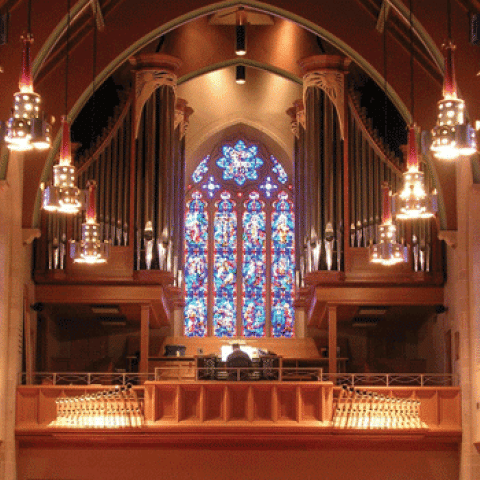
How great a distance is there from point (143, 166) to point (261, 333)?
651 cm

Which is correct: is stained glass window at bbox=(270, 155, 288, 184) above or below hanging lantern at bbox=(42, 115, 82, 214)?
above

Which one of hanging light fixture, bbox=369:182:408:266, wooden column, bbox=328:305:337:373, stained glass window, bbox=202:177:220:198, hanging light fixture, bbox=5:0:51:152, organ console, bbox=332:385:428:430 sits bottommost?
organ console, bbox=332:385:428:430

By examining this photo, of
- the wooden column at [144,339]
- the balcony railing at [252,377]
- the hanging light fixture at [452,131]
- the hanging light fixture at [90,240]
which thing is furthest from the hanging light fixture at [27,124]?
the wooden column at [144,339]

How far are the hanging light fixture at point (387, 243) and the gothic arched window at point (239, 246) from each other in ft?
32.4

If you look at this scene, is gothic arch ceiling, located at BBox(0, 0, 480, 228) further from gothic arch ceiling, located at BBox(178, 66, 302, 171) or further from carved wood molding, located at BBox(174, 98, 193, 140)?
gothic arch ceiling, located at BBox(178, 66, 302, 171)

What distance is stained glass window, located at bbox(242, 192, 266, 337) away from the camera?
32.2 metres

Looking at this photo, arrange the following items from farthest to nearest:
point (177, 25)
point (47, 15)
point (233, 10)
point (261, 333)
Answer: point (261, 333) → point (233, 10) → point (177, 25) → point (47, 15)

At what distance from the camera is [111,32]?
88.7ft

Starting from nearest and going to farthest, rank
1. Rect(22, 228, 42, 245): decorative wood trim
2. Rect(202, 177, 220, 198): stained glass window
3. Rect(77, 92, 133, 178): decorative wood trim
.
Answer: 1. Rect(22, 228, 42, 245): decorative wood trim
2. Rect(77, 92, 133, 178): decorative wood trim
3. Rect(202, 177, 220, 198): stained glass window

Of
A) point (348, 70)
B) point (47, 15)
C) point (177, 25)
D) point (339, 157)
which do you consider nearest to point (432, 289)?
point (339, 157)

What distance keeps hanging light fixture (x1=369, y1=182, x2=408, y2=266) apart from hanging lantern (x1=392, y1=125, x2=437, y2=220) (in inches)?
124

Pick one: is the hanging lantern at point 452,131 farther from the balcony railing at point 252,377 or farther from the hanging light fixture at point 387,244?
the balcony railing at point 252,377

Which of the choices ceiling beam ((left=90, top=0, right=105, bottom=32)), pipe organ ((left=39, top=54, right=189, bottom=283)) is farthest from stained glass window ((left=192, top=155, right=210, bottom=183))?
ceiling beam ((left=90, top=0, right=105, bottom=32))

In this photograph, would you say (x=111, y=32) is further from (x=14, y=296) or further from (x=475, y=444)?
(x=475, y=444)
